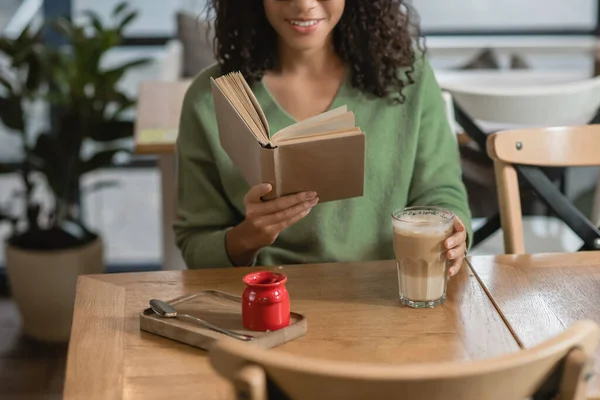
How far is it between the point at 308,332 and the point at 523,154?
747 mm

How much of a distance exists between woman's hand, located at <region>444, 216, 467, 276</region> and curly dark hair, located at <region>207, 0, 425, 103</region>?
1.46 ft

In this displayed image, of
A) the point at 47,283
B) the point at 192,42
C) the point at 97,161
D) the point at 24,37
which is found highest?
the point at 24,37

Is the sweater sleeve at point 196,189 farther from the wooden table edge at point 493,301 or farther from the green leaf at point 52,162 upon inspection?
the green leaf at point 52,162

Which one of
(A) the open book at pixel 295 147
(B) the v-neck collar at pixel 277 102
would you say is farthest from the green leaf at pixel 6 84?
(A) the open book at pixel 295 147

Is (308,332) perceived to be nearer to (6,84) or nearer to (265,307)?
(265,307)

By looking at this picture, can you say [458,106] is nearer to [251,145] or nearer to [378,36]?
[378,36]

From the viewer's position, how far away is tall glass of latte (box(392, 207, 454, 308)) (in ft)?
4.67

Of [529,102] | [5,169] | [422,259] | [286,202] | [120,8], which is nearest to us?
[422,259]

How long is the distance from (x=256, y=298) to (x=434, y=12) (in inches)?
129

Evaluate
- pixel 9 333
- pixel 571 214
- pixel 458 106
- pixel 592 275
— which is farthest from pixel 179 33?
pixel 592 275

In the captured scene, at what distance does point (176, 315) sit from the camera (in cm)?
136

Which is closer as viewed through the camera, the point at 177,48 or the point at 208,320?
the point at 208,320

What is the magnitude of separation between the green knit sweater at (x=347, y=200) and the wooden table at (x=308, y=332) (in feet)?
0.70

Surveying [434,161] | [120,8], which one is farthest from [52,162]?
[434,161]
